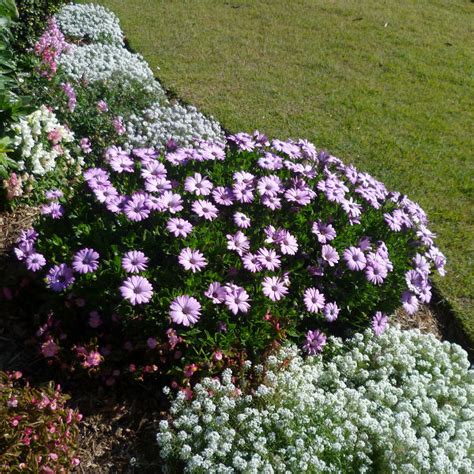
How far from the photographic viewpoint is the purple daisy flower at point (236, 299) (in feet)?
10.3

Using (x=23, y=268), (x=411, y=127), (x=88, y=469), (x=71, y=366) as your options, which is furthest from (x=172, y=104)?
(x=88, y=469)

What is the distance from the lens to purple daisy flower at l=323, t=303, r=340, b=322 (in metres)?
3.50

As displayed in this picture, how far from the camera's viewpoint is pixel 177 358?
3.21 m

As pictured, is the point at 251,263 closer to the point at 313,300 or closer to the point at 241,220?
the point at 241,220

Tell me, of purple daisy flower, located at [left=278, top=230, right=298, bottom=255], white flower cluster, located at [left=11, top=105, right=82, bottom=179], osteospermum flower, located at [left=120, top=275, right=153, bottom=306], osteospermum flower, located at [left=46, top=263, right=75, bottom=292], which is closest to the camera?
osteospermum flower, located at [left=120, top=275, right=153, bottom=306]

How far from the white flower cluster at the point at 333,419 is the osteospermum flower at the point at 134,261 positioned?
28.3 inches

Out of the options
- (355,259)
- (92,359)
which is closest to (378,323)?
(355,259)

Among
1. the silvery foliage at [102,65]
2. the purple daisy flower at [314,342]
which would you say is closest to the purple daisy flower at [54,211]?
the purple daisy flower at [314,342]

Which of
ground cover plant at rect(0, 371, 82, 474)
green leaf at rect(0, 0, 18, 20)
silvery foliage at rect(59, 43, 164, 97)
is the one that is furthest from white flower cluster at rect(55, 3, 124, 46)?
ground cover plant at rect(0, 371, 82, 474)

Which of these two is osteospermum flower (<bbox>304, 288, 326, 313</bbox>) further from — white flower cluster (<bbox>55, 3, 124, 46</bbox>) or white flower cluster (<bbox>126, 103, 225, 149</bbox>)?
white flower cluster (<bbox>55, 3, 124, 46</bbox>)

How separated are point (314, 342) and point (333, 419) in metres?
Result: 0.57

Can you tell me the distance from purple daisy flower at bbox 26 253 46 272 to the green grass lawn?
3.09m

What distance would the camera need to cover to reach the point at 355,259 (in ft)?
11.8

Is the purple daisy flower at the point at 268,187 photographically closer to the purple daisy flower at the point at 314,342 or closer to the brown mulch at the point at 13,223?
the purple daisy flower at the point at 314,342
